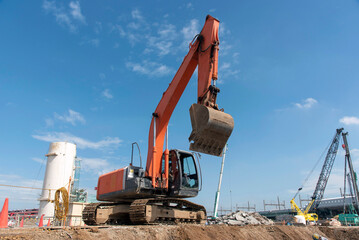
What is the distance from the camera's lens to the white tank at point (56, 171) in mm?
21047

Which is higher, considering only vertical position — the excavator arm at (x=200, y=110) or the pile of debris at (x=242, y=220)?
the excavator arm at (x=200, y=110)

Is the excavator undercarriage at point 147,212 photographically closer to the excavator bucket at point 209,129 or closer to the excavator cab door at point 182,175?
the excavator cab door at point 182,175

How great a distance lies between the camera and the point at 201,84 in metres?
10.0

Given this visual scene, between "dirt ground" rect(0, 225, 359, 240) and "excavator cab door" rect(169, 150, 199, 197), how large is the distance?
1.46 metres

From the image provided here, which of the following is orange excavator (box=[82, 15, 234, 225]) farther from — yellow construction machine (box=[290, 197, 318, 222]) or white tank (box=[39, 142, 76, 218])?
yellow construction machine (box=[290, 197, 318, 222])

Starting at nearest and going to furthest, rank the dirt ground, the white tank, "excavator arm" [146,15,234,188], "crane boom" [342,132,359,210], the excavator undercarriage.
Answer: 1. the dirt ground
2. "excavator arm" [146,15,234,188]
3. the excavator undercarriage
4. the white tank
5. "crane boom" [342,132,359,210]

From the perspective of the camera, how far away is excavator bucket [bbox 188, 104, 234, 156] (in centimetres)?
848

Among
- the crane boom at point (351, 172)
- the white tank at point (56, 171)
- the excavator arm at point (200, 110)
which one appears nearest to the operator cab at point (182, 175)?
the excavator arm at point (200, 110)

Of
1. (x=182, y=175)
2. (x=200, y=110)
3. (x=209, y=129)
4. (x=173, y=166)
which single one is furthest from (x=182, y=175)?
(x=200, y=110)

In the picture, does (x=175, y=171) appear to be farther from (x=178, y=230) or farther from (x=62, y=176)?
(x=62, y=176)

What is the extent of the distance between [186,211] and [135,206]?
236 cm

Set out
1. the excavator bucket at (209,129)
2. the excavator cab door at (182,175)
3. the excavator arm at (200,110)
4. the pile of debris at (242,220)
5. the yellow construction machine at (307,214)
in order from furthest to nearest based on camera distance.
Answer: the yellow construction machine at (307,214), the pile of debris at (242,220), the excavator cab door at (182,175), the excavator arm at (200,110), the excavator bucket at (209,129)

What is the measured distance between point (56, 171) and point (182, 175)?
15.4 m

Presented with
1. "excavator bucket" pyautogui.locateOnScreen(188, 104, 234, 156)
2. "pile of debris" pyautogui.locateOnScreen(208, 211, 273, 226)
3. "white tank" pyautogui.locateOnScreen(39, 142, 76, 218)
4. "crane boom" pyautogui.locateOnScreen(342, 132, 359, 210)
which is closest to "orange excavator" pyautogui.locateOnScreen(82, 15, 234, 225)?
"excavator bucket" pyautogui.locateOnScreen(188, 104, 234, 156)
